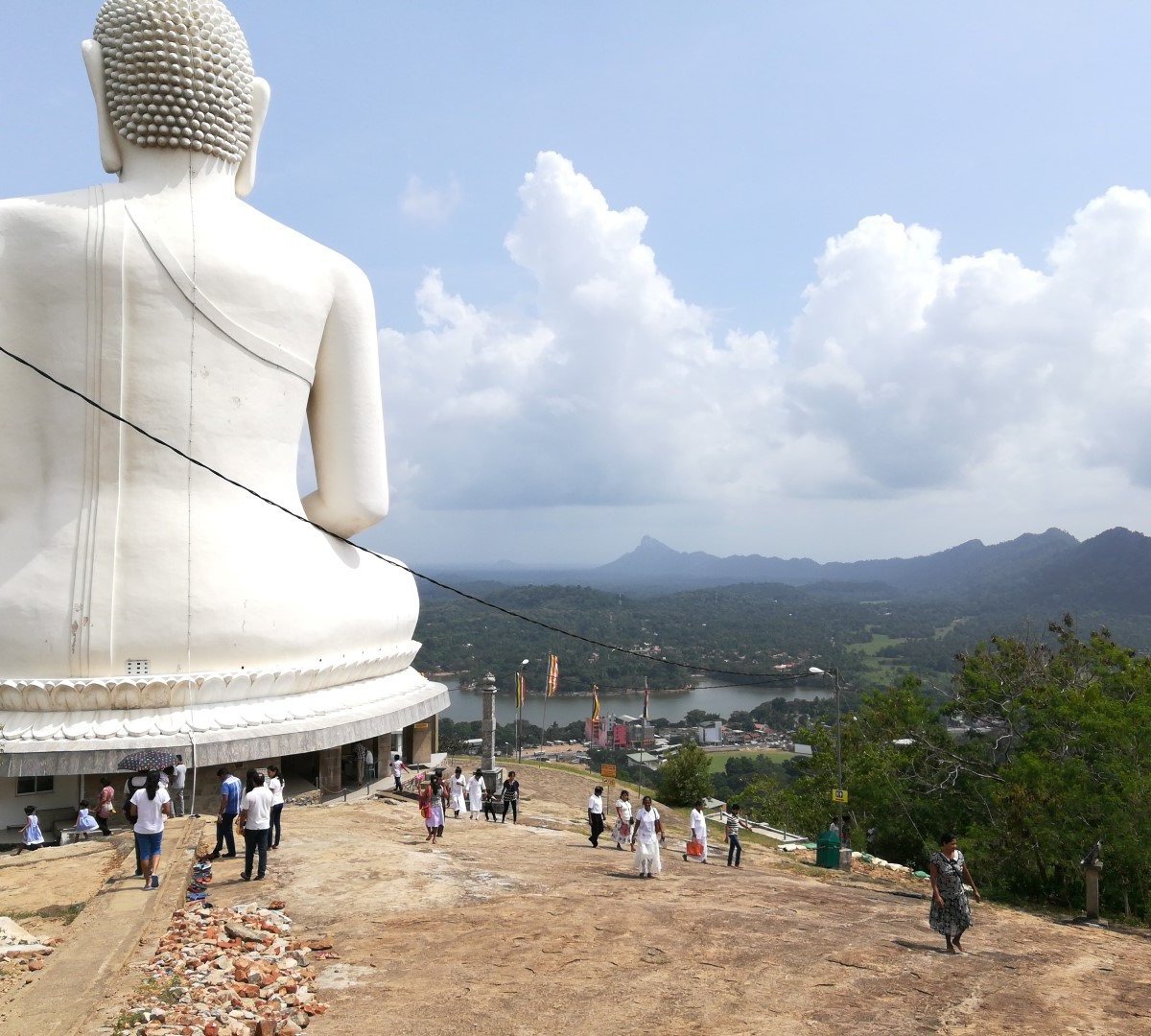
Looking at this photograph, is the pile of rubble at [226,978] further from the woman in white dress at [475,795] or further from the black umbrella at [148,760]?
the woman in white dress at [475,795]

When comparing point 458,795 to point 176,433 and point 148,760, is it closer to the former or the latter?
point 148,760

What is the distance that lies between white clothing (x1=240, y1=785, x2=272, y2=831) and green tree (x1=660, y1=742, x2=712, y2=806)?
18.7m

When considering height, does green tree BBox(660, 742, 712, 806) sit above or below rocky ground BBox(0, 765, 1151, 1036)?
below

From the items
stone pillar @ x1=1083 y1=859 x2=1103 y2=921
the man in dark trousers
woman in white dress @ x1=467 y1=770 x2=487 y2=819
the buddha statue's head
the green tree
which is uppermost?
the buddha statue's head

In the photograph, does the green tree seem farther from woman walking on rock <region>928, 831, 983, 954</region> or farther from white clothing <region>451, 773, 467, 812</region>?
woman walking on rock <region>928, 831, 983, 954</region>

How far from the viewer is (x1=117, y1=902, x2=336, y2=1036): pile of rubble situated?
5543mm

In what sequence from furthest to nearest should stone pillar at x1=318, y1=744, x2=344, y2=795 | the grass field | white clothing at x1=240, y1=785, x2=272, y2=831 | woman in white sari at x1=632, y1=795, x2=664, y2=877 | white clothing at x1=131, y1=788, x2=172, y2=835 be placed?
the grass field
stone pillar at x1=318, y1=744, x2=344, y2=795
woman in white sari at x1=632, y1=795, x2=664, y2=877
white clothing at x1=240, y1=785, x2=272, y2=831
white clothing at x1=131, y1=788, x2=172, y2=835

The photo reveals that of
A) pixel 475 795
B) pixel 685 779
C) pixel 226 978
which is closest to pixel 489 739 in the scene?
pixel 475 795

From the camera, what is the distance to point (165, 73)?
46.3 ft

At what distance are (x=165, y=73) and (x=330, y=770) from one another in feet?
36.6

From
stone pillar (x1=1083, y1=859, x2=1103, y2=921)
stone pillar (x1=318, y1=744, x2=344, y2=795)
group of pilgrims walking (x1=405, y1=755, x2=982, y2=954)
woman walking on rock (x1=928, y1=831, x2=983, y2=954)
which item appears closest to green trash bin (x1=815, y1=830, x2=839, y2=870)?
group of pilgrims walking (x1=405, y1=755, x2=982, y2=954)

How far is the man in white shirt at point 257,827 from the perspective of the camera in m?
8.94

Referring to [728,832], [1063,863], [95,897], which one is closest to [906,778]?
[1063,863]

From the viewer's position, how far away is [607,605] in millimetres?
174250
